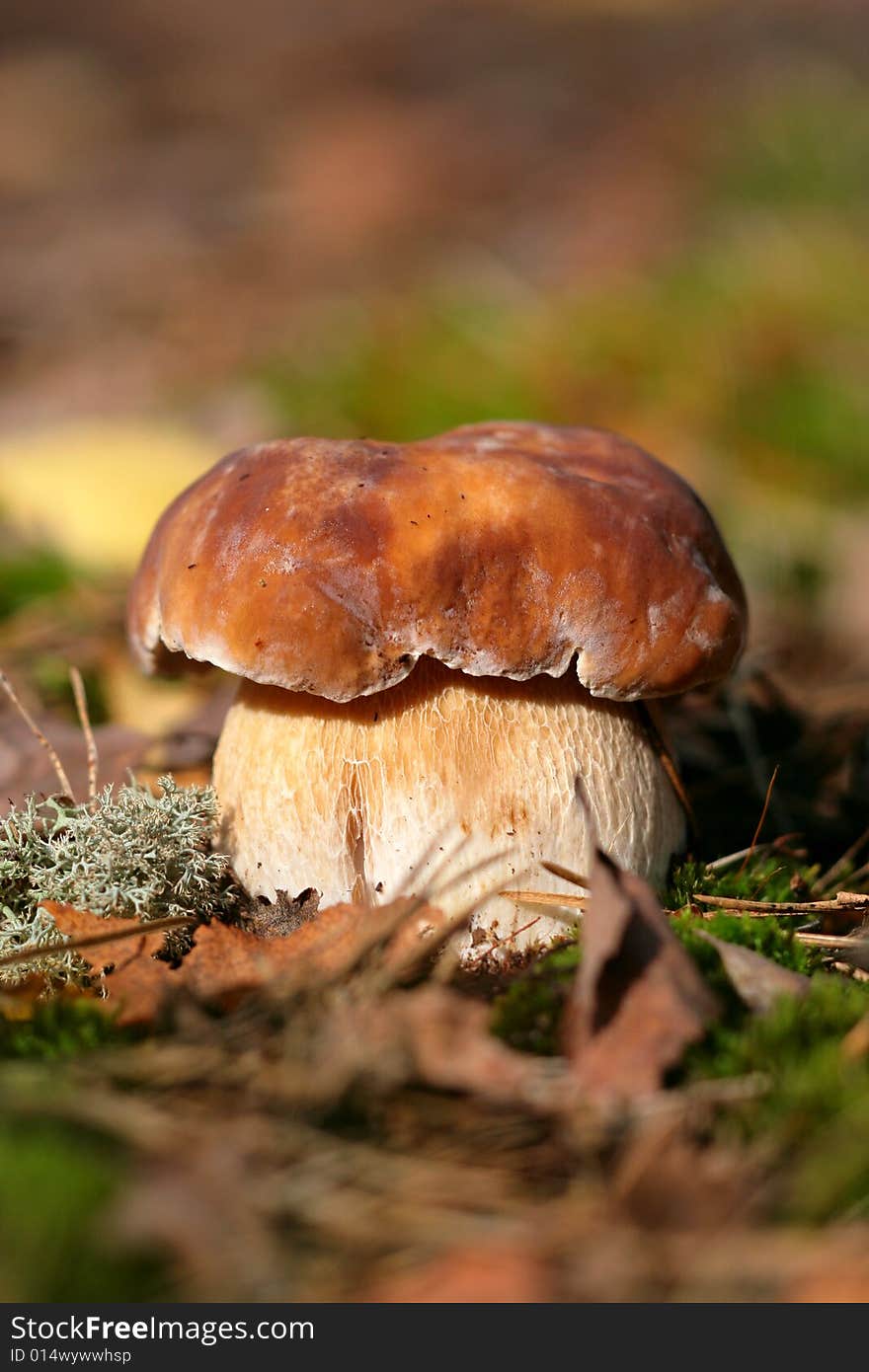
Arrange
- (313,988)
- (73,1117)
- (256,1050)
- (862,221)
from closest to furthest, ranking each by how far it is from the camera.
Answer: (73,1117)
(256,1050)
(313,988)
(862,221)

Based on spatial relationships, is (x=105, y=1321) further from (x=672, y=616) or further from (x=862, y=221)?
(x=862, y=221)

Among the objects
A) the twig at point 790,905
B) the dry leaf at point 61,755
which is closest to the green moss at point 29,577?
the dry leaf at point 61,755

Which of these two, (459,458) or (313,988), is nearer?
(313,988)

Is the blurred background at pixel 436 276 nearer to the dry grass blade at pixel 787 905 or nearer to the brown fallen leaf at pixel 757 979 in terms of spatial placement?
the dry grass blade at pixel 787 905

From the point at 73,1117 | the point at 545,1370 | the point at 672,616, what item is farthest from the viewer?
the point at 672,616

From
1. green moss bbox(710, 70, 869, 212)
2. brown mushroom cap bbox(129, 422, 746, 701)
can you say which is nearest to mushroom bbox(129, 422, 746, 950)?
brown mushroom cap bbox(129, 422, 746, 701)

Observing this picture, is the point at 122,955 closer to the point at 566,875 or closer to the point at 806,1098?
the point at 566,875

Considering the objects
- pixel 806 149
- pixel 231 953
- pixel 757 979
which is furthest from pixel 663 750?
pixel 806 149

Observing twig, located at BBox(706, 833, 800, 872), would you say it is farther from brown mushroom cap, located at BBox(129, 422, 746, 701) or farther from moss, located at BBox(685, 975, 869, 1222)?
moss, located at BBox(685, 975, 869, 1222)

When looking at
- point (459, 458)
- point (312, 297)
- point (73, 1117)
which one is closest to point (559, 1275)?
point (73, 1117)
